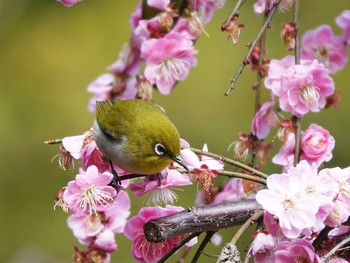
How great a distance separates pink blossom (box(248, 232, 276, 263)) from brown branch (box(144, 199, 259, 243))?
5cm

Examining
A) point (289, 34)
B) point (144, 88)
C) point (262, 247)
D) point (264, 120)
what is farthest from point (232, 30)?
point (262, 247)

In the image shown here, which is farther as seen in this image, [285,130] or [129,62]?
[129,62]

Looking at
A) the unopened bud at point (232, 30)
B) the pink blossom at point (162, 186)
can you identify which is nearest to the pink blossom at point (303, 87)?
the unopened bud at point (232, 30)

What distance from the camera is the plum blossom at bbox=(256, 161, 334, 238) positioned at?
1.29 meters

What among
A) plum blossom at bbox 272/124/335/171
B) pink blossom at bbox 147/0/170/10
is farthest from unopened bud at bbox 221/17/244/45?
pink blossom at bbox 147/0/170/10

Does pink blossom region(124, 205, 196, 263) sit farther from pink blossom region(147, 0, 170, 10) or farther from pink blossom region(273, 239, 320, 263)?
pink blossom region(147, 0, 170, 10)

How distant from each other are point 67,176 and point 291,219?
127 inches

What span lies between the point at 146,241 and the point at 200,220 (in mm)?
184

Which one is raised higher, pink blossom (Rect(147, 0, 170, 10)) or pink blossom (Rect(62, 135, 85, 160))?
pink blossom (Rect(147, 0, 170, 10))

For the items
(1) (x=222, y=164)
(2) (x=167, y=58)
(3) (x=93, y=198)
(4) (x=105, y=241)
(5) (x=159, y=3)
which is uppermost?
(5) (x=159, y=3)

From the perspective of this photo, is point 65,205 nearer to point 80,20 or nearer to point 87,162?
point 87,162

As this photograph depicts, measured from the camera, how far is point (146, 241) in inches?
59.1

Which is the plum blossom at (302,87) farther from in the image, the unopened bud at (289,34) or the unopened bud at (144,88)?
the unopened bud at (144,88)

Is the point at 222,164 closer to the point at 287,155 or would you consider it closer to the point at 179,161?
the point at 179,161
